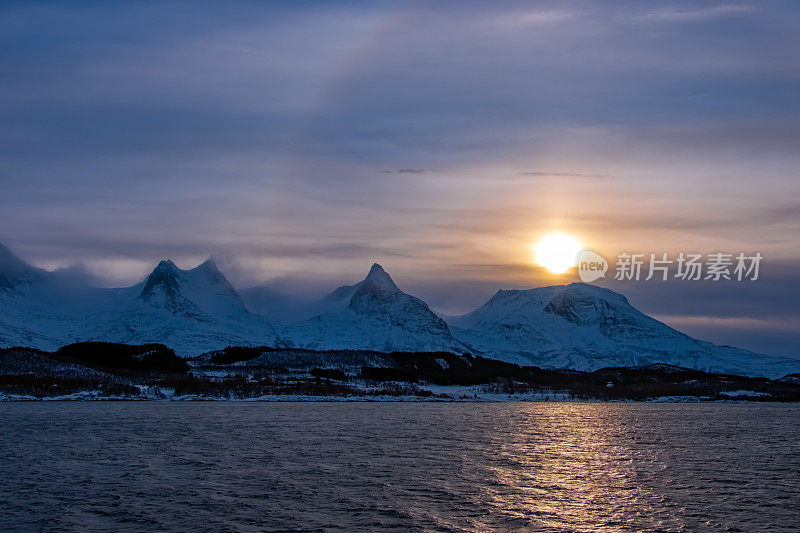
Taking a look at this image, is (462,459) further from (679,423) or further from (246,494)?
(679,423)

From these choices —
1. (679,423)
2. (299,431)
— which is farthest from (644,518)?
(679,423)

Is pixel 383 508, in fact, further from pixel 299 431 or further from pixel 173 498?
pixel 299 431

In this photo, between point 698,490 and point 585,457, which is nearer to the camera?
point 698,490

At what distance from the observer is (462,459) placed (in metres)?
80.2

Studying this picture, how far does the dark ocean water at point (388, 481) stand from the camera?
47969 millimetres

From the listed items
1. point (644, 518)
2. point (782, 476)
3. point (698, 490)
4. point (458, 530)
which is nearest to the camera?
point (458, 530)

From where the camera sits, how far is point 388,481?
6316 centimetres

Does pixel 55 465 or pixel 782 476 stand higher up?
pixel 782 476

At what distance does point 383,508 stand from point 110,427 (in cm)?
7968

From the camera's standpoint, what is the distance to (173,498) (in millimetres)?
54781

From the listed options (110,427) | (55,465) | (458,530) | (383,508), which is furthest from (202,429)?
(458,530)

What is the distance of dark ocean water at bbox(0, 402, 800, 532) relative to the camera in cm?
4797

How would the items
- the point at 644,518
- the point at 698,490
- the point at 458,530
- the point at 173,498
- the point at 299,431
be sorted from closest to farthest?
the point at 458,530 → the point at 644,518 → the point at 173,498 → the point at 698,490 → the point at 299,431

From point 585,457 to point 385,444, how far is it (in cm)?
2368
